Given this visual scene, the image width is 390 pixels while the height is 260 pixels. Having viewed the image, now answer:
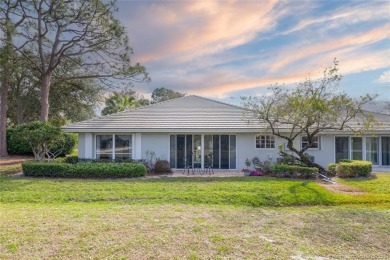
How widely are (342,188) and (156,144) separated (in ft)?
35.0

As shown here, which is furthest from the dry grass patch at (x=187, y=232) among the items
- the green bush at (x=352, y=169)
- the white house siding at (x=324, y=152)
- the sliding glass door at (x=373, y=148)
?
the sliding glass door at (x=373, y=148)

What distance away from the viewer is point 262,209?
30.6 ft

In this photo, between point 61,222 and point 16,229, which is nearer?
point 16,229

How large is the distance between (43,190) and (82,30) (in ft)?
53.9

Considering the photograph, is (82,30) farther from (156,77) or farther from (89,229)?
(89,229)

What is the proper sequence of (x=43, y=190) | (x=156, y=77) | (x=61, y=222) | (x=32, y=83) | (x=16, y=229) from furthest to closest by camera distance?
(x=32, y=83) < (x=156, y=77) < (x=43, y=190) < (x=61, y=222) < (x=16, y=229)

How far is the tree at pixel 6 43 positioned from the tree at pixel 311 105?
17.6m

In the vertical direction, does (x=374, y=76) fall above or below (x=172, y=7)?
below

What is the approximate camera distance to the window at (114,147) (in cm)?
1858

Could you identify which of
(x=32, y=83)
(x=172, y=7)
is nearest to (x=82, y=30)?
(x=32, y=83)

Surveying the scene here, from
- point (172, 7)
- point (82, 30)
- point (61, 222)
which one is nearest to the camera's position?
point (61, 222)

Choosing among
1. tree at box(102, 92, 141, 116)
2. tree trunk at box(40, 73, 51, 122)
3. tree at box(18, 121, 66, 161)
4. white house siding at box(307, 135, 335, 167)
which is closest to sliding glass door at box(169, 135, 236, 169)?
white house siding at box(307, 135, 335, 167)

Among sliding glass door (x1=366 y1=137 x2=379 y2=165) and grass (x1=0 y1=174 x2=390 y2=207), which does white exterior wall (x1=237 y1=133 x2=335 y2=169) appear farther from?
grass (x1=0 y1=174 x2=390 y2=207)

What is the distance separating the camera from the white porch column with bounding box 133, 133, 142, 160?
18.3 m
